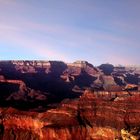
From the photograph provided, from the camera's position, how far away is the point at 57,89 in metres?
175

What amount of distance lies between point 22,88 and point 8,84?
913 centimetres

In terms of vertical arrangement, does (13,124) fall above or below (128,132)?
below

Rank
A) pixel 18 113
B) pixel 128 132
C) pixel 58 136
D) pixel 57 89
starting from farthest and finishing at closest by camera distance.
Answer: pixel 57 89 < pixel 18 113 < pixel 58 136 < pixel 128 132

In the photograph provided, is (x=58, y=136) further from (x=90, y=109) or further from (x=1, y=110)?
(x=1, y=110)

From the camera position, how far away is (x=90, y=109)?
262ft

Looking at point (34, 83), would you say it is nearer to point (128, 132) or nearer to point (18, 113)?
point (18, 113)

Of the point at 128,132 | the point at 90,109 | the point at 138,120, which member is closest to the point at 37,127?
the point at 90,109

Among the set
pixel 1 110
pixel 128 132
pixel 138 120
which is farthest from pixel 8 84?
pixel 128 132

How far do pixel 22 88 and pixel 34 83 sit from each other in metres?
28.3

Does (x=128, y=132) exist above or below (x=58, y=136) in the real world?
above

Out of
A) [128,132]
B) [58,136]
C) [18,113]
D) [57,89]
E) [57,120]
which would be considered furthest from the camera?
[57,89]

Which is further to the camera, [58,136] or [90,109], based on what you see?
[90,109]

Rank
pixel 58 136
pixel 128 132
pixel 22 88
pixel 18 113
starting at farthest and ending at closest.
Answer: pixel 22 88 → pixel 18 113 → pixel 58 136 → pixel 128 132

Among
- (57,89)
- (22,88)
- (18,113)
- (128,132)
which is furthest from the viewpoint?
(57,89)
